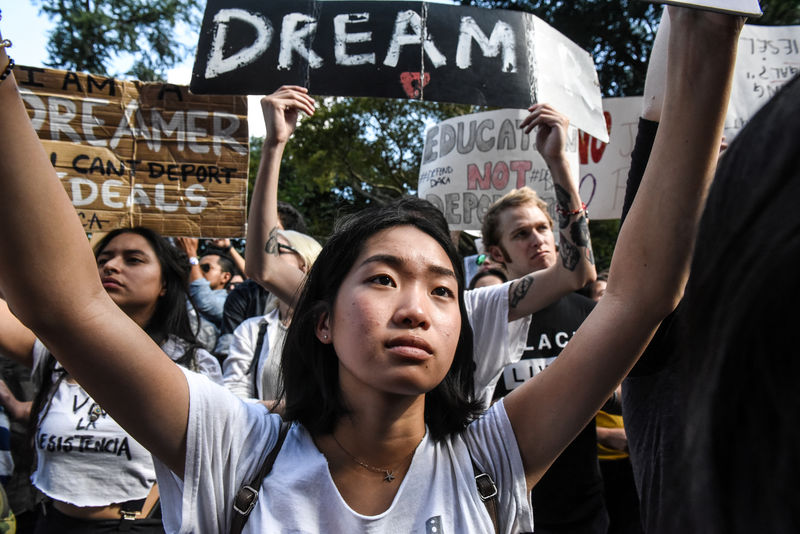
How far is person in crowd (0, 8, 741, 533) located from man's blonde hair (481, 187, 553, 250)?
5.44 ft

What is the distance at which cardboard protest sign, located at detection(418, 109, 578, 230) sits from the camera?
4746mm

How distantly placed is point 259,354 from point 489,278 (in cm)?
174

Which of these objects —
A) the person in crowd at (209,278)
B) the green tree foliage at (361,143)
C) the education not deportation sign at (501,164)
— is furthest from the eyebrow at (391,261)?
the green tree foliage at (361,143)

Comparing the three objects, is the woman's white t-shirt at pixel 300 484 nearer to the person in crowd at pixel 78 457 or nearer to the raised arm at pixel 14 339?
the person in crowd at pixel 78 457

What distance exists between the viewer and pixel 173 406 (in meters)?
1.24

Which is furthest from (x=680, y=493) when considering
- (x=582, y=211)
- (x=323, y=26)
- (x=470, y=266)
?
(x=470, y=266)

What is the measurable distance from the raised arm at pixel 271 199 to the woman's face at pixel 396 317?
43.1 inches

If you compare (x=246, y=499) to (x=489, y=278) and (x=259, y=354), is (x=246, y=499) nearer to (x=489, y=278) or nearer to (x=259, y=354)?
(x=259, y=354)

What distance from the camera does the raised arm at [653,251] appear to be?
3.12 feet

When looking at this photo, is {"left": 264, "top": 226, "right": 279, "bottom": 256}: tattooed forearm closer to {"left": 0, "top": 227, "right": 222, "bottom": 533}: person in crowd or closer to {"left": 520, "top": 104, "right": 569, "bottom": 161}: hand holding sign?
{"left": 0, "top": 227, "right": 222, "bottom": 533}: person in crowd

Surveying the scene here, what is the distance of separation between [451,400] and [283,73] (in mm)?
1995

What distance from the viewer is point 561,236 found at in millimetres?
2660

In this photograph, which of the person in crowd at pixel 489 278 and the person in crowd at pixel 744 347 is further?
the person in crowd at pixel 489 278

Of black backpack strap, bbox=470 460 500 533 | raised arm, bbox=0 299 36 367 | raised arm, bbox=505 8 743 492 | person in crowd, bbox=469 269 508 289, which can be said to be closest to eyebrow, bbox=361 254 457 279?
raised arm, bbox=505 8 743 492
